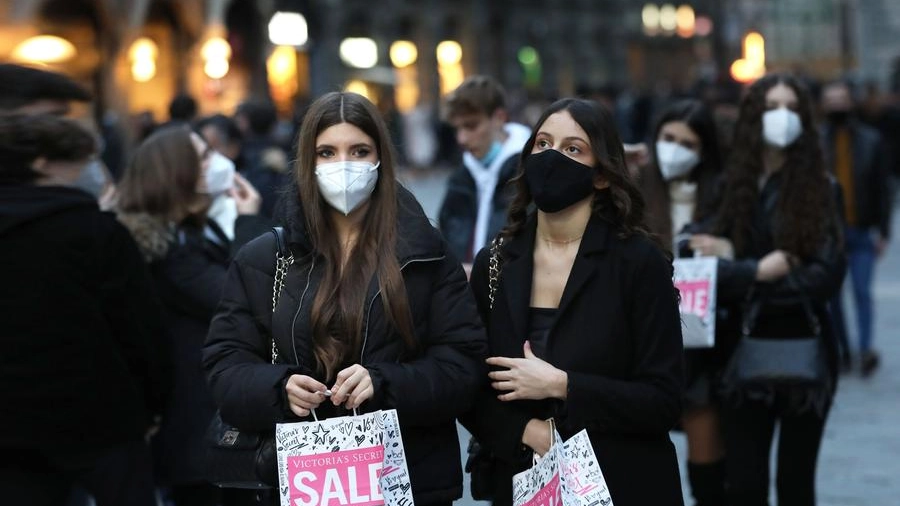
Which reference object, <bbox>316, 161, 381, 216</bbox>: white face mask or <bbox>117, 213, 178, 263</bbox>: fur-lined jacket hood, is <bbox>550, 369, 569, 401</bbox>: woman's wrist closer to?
<bbox>316, 161, 381, 216</bbox>: white face mask

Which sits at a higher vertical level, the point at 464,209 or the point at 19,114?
the point at 19,114

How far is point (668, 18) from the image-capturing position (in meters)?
67.3

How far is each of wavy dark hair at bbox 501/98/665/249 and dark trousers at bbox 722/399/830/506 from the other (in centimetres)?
178

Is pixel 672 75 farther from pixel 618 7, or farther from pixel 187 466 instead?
pixel 187 466

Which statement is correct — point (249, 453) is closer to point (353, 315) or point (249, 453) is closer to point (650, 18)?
point (353, 315)

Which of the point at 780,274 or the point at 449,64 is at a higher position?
the point at 449,64

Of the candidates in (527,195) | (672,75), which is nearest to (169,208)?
(527,195)

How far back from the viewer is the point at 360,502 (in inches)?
160

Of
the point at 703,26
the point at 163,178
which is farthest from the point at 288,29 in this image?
the point at 163,178

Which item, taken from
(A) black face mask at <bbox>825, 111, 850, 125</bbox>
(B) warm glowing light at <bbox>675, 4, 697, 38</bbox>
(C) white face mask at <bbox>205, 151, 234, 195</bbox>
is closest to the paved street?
(C) white face mask at <bbox>205, 151, 234, 195</bbox>

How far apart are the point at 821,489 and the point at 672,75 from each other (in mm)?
60023

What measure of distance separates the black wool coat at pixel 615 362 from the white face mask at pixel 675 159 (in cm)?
211

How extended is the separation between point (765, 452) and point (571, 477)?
83.1 inches

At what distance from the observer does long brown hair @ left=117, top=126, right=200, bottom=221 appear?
6516 millimetres
